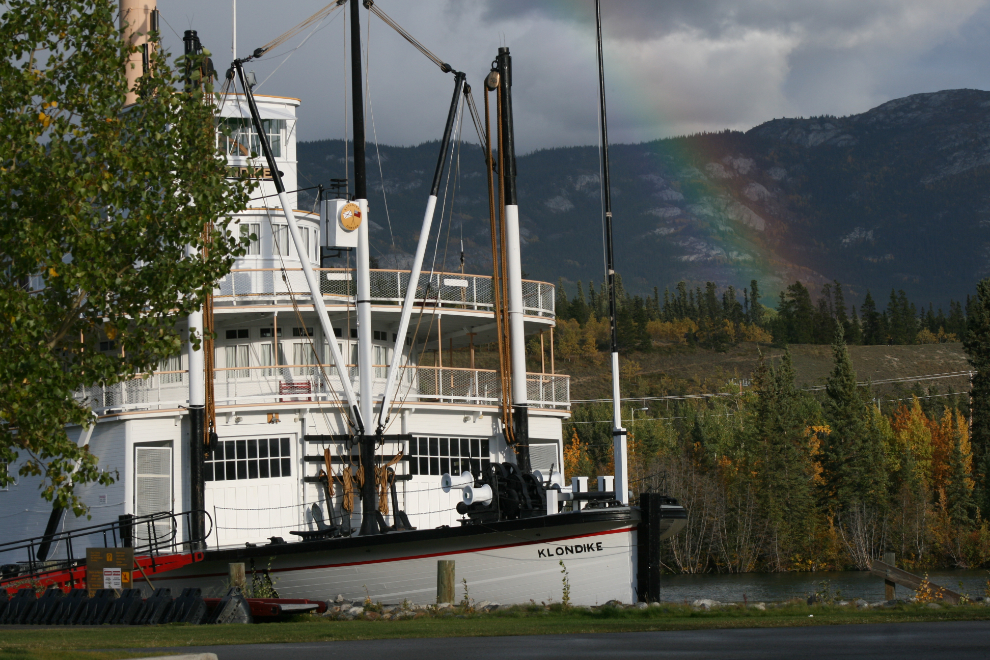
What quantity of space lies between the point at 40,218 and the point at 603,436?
91.8m

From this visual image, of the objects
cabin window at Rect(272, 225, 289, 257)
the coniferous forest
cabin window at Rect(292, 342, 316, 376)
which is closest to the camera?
cabin window at Rect(292, 342, 316, 376)

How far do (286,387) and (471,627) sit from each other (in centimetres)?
1148

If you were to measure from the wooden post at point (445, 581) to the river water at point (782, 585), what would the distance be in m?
16.5

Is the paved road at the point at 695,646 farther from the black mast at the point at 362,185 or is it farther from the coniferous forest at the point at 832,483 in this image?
the coniferous forest at the point at 832,483

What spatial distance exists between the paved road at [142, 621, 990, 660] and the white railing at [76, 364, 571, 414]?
12494 millimetres

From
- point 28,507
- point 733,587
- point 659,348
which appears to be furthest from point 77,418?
point 659,348

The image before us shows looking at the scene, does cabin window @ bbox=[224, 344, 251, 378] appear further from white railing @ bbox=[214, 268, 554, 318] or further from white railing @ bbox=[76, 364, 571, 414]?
white railing @ bbox=[214, 268, 554, 318]

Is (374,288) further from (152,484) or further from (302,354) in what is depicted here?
(152,484)

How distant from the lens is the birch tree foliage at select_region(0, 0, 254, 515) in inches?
496

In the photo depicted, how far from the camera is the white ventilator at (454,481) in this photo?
70.3ft

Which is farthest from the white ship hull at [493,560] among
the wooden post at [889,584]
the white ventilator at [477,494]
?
the wooden post at [889,584]

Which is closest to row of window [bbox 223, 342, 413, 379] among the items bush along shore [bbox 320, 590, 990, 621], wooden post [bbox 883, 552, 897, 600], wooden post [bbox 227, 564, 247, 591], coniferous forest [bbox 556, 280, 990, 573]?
wooden post [bbox 227, 564, 247, 591]

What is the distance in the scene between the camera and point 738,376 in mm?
162125

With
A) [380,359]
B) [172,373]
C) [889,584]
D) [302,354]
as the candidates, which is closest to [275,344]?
[302,354]
